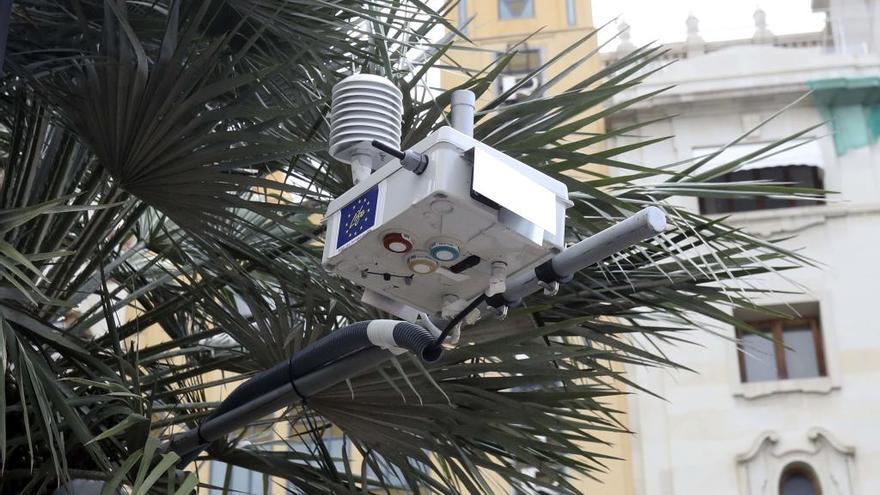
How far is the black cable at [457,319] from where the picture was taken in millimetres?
3773

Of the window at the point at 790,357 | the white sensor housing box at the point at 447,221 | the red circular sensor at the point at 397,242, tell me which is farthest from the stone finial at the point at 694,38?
the red circular sensor at the point at 397,242

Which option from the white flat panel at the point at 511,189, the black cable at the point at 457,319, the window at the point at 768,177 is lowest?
the black cable at the point at 457,319

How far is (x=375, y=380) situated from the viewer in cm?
615

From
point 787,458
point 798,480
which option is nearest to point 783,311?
point 787,458

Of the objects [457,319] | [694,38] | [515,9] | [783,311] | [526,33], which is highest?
[515,9]

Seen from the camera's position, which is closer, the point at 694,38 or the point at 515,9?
the point at 694,38

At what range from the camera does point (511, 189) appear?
3406mm

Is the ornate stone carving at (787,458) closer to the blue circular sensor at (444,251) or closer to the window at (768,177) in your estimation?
the window at (768,177)

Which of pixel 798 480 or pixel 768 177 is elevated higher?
pixel 768 177

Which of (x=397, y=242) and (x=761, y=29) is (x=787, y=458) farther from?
(x=397, y=242)

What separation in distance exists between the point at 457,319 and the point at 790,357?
14573mm

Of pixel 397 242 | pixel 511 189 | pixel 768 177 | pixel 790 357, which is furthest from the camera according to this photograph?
pixel 768 177

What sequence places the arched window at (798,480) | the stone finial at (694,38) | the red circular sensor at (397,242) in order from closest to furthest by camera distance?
1. the red circular sensor at (397,242)
2. the arched window at (798,480)
3. the stone finial at (694,38)

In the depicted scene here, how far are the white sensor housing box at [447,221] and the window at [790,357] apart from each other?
14.4m
